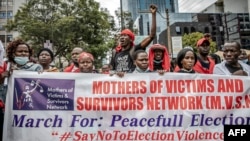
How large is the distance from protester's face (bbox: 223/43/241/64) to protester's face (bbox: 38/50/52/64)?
7.89 feet

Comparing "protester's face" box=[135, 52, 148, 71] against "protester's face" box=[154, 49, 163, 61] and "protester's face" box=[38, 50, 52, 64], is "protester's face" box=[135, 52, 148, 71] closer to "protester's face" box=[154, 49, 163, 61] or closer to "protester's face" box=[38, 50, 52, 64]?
"protester's face" box=[154, 49, 163, 61]

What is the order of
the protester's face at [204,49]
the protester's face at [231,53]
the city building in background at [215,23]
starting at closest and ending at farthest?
the protester's face at [231,53] < the protester's face at [204,49] < the city building in background at [215,23]

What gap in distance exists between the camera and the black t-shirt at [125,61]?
5491mm

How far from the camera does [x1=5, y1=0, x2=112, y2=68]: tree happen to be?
100 ft

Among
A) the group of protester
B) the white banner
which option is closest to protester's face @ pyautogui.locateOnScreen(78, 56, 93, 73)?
the group of protester

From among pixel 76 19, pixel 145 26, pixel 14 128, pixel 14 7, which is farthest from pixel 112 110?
pixel 145 26

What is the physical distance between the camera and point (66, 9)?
31.4m

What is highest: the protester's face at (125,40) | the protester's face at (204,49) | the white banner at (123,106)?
the protester's face at (125,40)

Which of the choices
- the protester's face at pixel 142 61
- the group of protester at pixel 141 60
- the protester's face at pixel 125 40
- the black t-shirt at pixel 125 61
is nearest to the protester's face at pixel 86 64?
the group of protester at pixel 141 60

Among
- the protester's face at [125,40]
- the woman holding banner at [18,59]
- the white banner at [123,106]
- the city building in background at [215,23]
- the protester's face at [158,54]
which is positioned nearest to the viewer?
the white banner at [123,106]

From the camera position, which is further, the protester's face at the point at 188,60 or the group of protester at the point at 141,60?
the protester's face at the point at 188,60

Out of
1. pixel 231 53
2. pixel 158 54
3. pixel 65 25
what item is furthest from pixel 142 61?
pixel 65 25

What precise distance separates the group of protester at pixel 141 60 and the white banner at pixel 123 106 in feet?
0.52

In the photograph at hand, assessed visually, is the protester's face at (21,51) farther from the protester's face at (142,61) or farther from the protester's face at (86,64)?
the protester's face at (142,61)
